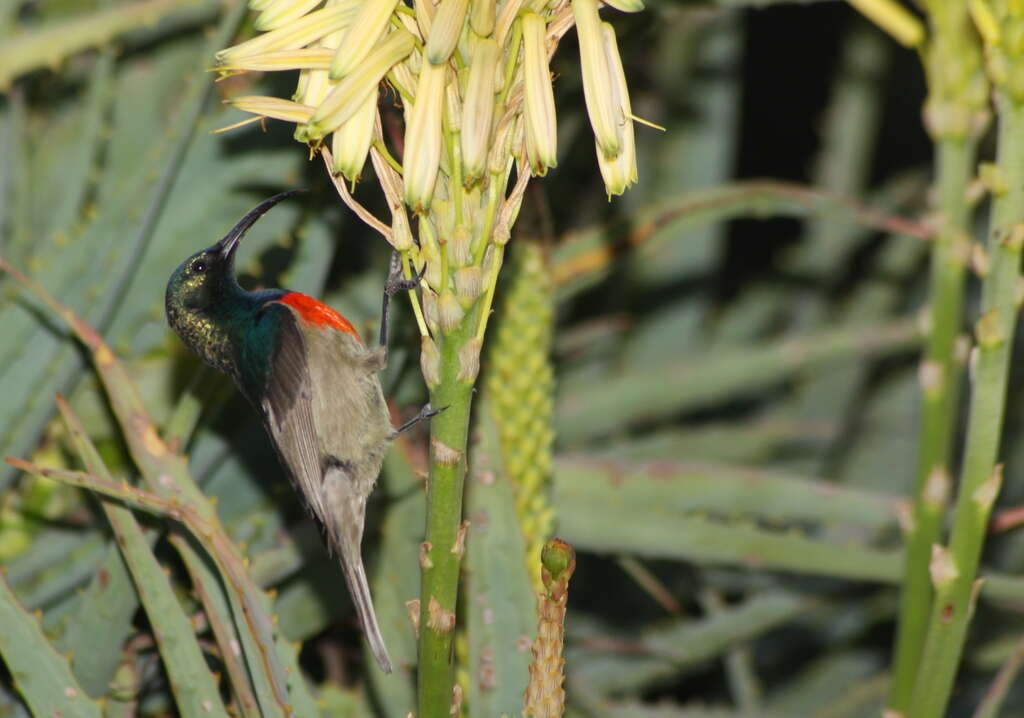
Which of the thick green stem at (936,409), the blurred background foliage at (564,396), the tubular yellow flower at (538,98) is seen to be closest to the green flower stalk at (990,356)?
the thick green stem at (936,409)

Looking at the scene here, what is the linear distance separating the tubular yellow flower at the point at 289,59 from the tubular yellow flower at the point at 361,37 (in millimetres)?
66

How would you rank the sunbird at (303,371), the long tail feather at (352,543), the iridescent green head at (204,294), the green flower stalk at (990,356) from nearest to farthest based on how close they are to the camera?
the green flower stalk at (990,356)
the long tail feather at (352,543)
the sunbird at (303,371)
the iridescent green head at (204,294)

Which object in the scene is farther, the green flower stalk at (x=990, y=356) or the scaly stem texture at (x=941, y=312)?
the scaly stem texture at (x=941, y=312)

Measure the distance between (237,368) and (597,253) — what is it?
669mm

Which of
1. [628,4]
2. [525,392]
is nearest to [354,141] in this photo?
[628,4]

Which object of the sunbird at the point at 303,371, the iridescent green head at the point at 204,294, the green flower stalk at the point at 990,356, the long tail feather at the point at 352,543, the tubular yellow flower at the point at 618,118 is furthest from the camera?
the iridescent green head at the point at 204,294

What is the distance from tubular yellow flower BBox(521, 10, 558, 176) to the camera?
39.1 inches

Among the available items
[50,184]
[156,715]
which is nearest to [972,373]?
[156,715]

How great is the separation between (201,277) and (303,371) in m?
0.23

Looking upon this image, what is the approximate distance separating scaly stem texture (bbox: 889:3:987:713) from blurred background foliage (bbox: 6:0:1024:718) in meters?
0.28

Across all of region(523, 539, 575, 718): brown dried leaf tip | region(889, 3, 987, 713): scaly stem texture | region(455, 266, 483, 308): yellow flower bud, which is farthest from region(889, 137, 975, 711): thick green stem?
region(455, 266, 483, 308): yellow flower bud

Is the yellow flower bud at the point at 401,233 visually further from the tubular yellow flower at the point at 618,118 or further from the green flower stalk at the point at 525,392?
the green flower stalk at the point at 525,392

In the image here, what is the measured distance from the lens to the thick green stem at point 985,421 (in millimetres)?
1220

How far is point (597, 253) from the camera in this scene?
6.44 ft
